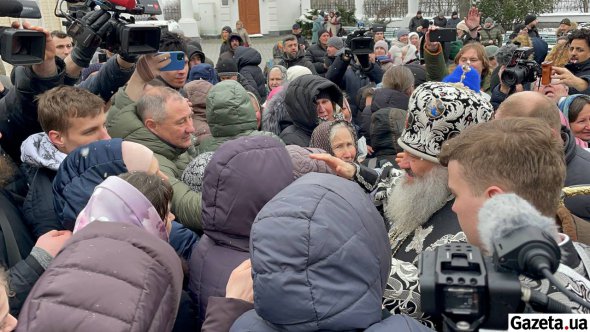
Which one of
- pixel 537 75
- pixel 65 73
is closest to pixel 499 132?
pixel 65 73

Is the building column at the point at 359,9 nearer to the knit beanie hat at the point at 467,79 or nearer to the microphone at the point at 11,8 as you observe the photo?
the knit beanie hat at the point at 467,79

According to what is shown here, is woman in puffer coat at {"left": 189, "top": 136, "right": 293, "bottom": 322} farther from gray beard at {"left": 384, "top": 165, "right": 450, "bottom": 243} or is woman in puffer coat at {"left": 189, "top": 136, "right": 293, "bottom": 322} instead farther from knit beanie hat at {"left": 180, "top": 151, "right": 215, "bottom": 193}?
knit beanie hat at {"left": 180, "top": 151, "right": 215, "bottom": 193}

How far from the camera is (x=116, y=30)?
331 cm

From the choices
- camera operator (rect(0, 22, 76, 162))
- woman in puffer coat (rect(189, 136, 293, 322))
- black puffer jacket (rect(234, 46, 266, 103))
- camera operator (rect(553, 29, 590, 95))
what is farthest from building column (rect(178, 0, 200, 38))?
woman in puffer coat (rect(189, 136, 293, 322))

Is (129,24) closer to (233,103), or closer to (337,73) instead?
(233,103)

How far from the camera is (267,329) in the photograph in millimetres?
1494

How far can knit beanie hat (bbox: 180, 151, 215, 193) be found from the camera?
275cm

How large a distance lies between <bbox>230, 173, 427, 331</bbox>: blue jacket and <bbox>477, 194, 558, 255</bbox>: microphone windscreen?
456 mm

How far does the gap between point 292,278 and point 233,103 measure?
2093mm

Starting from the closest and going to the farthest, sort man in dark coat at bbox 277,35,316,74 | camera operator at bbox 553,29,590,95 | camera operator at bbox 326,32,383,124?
camera operator at bbox 553,29,590,95 < camera operator at bbox 326,32,383,124 < man in dark coat at bbox 277,35,316,74

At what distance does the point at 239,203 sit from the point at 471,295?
1084mm

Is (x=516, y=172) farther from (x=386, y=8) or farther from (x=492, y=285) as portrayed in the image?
(x=386, y=8)

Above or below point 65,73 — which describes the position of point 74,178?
below

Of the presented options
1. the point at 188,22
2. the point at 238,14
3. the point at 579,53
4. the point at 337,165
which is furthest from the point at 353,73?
the point at 238,14
